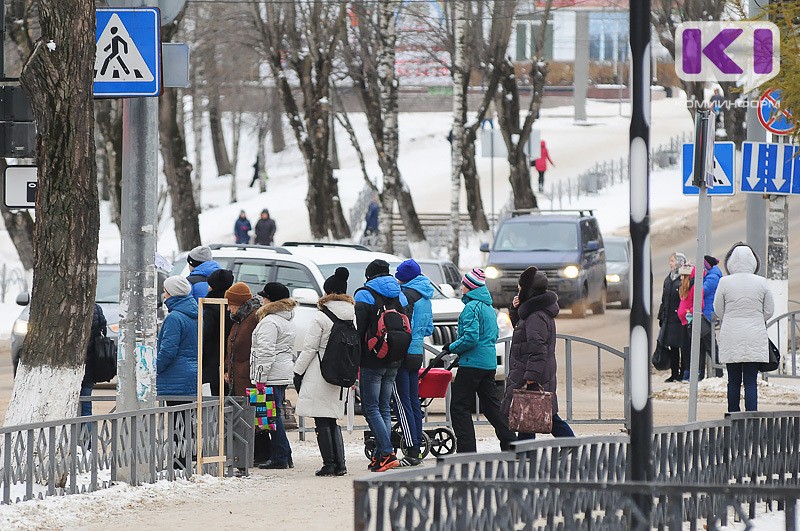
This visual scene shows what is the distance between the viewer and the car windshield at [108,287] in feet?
63.5

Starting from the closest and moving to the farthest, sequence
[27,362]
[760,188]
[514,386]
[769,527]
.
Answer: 1. [769,527]
2. [27,362]
3. [514,386]
4. [760,188]

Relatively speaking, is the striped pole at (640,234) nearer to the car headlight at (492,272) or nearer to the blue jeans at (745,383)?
the blue jeans at (745,383)

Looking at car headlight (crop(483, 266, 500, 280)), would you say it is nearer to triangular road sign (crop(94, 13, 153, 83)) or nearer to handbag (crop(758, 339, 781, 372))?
handbag (crop(758, 339, 781, 372))

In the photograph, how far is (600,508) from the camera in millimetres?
6934

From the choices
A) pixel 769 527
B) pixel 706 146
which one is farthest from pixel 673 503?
pixel 706 146

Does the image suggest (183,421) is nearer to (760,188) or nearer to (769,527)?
(769,527)

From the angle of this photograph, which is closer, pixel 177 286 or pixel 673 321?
pixel 177 286

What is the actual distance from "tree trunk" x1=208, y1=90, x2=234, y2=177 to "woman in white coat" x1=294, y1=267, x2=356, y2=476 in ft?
141

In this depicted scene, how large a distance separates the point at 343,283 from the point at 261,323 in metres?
0.71

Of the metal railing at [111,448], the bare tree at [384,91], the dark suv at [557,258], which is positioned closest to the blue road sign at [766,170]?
the metal railing at [111,448]

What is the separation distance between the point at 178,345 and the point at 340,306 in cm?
128

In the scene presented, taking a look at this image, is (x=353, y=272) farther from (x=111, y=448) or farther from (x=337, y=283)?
(x=111, y=448)

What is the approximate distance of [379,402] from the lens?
12250 mm

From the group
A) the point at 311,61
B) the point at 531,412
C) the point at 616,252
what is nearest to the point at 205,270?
the point at 531,412
